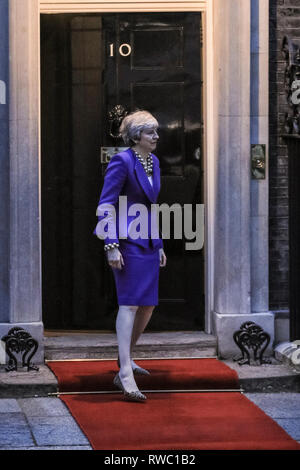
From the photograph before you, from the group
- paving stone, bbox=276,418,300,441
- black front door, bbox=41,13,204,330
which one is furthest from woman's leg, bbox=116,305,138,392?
black front door, bbox=41,13,204,330

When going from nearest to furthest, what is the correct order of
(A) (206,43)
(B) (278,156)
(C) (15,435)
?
(C) (15,435), (B) (278,156), (A) (206,43)

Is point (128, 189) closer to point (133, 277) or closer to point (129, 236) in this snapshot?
point (129, 236)

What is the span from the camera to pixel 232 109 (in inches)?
360

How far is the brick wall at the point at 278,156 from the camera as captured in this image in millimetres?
9344

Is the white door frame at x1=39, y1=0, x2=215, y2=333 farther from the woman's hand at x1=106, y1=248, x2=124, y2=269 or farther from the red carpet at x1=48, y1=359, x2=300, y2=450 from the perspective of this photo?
the woman's hand at x1=106, y1=248, x2=124, y2=269

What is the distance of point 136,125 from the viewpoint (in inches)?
318

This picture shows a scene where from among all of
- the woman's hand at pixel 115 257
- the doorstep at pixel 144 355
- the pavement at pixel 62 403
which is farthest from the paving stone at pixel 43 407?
the woman's hand at pixel 115 257

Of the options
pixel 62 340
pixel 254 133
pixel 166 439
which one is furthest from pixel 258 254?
pixel 166 439

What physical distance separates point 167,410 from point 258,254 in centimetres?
189

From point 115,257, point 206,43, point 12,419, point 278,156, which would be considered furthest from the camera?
point 206,43

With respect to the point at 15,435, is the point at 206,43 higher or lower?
higher

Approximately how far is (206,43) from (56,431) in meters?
3.73

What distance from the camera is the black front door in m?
9.58

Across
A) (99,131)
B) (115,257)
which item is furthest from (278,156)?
(115,257)
